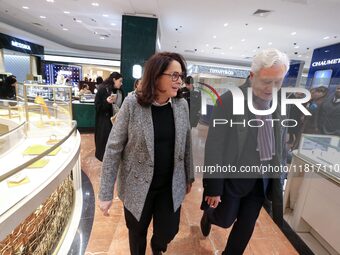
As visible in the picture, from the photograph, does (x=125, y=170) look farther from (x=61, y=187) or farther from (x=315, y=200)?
(x=315, y=200)

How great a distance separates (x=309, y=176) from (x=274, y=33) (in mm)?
5662

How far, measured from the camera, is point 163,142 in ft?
4.29

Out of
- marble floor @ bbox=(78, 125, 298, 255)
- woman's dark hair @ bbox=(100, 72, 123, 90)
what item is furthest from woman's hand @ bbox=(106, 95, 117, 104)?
marble floor @ bbox=(78, 125, 298, 255)

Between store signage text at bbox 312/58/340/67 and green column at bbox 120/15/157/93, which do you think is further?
store signage text at bbox 312/58/340/67

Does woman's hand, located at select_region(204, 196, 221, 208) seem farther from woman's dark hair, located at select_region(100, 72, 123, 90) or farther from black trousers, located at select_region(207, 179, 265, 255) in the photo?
woman's dark hair, located at select_region(100, 72, 123, 90)

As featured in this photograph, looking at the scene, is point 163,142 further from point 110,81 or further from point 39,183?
point 110,81

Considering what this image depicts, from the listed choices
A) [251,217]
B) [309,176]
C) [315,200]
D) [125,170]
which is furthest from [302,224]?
[125,170]

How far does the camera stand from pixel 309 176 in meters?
2.38

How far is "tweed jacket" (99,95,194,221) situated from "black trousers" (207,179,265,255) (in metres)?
0.43

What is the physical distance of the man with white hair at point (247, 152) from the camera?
53.8 inches

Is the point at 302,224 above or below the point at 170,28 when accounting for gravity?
below

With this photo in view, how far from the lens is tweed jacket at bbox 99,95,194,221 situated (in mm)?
1240

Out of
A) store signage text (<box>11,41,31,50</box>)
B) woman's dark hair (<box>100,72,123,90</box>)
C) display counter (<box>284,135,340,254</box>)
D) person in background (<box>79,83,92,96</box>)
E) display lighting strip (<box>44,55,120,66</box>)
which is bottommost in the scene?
display counter (<box>284,135,340,254</box>)

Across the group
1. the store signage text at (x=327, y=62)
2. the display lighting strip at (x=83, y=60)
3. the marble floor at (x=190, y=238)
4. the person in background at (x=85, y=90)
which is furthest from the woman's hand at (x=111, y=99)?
the display lighting strip at (x=83, y=60)
